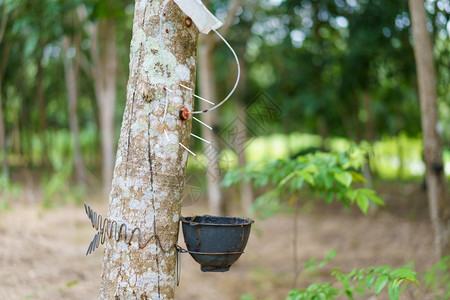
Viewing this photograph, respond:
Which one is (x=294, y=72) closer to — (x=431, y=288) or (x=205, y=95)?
(x=205, y=95)

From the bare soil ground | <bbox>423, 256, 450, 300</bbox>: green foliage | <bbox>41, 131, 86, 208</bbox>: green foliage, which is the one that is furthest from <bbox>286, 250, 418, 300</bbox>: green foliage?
<bbox>41, 131, 86, 208</bbox>: green foliage

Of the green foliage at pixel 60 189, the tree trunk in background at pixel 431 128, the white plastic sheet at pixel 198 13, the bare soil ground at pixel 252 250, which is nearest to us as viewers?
the white plastic sheet at pixel 198 13

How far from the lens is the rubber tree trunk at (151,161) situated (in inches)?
74.9

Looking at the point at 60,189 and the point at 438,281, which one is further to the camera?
the point at 60,189

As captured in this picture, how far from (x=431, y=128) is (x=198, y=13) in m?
3.25

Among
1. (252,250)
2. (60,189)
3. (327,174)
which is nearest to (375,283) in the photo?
(327,174)

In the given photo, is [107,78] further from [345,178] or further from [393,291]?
[393,291]

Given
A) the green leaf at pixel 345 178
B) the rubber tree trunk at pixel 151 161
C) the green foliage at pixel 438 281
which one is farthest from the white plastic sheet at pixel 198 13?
the green foliage at pixel 438 281

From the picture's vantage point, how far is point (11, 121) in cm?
1695

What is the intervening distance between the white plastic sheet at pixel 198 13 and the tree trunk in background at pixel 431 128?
3066 mm

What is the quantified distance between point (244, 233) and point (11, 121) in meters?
16.9

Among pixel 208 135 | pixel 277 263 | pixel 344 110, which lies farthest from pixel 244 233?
pixel 344 110

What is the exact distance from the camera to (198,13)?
1.88 metres

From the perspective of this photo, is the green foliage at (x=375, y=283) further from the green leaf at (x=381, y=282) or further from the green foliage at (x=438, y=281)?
the green foliage at (x=438, y=281)
